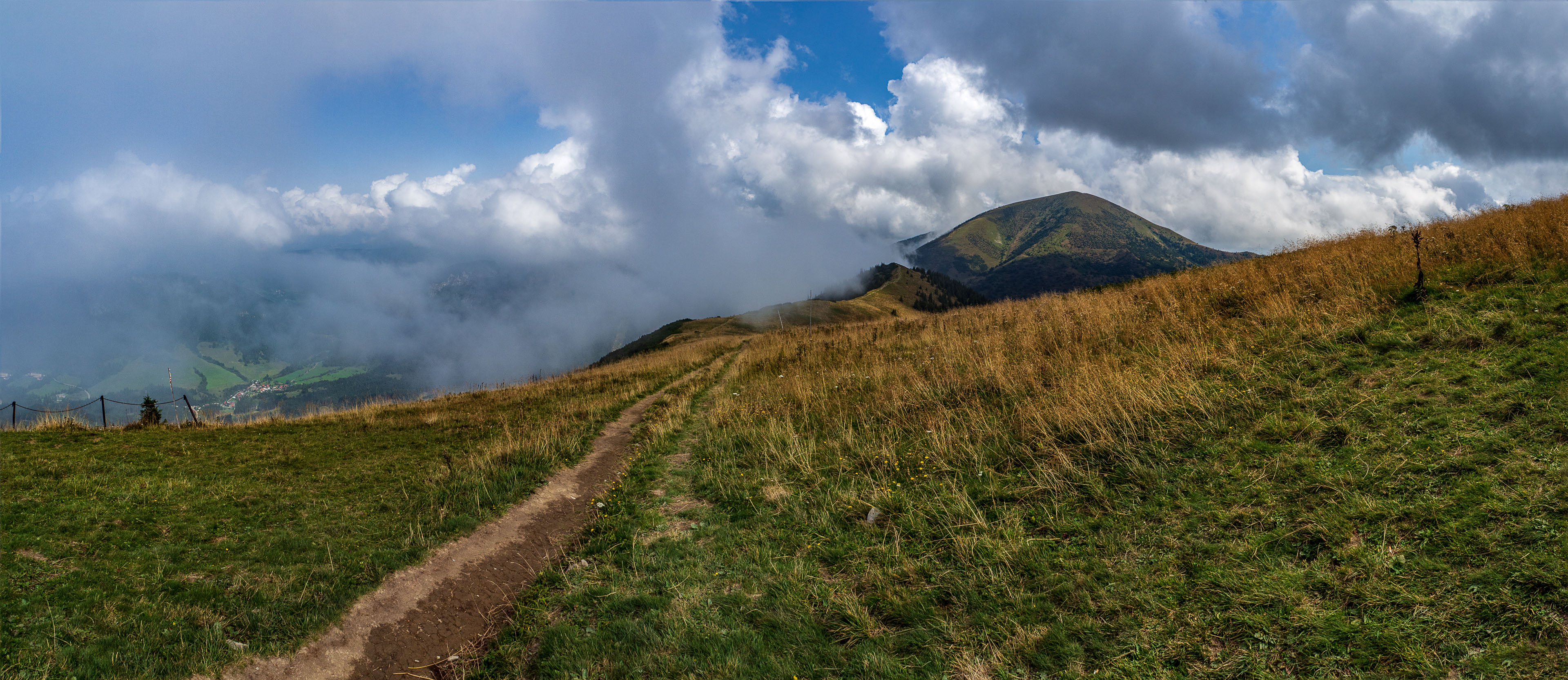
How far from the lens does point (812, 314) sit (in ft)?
323

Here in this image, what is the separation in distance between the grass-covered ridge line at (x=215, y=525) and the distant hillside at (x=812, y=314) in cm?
3609

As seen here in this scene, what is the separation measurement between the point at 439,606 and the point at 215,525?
473cm

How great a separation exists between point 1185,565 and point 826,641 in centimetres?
331

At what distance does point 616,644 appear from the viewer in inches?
225

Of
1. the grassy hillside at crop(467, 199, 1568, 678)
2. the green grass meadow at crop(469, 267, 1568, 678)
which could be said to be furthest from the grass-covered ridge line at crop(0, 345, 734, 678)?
the green grass meadow at crop(469, 267, 1568, 678)

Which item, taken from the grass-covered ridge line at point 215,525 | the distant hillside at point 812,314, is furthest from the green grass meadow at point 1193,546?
the distant hillside at point 812,314

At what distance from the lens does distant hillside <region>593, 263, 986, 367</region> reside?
8444 centimetres

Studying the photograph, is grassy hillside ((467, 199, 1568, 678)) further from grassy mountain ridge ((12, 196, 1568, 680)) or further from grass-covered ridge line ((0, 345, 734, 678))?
grass-covered ridge line ((0, 345, 734, 678))

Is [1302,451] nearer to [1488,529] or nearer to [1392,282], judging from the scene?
[1488,529]

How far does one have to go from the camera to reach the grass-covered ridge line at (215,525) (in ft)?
19.9

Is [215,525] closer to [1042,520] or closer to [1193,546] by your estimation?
[1042,520]

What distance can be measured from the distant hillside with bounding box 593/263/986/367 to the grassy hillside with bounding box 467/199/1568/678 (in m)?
35.8

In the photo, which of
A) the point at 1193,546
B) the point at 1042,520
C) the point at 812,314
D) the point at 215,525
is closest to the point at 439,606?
the point at 215,525

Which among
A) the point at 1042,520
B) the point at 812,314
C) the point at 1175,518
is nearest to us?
the point at 1175,518
